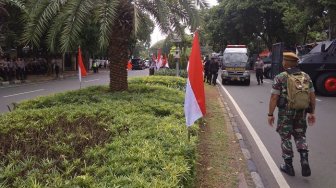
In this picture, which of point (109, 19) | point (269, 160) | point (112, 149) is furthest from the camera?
point (109, 19)

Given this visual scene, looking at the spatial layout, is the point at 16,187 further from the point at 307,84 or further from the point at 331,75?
the point at 331,75

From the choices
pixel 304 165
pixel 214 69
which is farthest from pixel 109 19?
pixel 214 69

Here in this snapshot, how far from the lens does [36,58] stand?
1425 inches

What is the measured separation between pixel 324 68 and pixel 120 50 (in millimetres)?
9228

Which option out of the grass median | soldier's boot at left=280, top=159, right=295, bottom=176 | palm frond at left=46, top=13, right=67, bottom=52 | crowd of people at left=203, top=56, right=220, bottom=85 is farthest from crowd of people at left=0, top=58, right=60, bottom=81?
soldier's boot at left=280, top=159, right=295, bottom=176

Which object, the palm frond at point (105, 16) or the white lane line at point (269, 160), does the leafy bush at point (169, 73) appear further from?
the palm frond at point (105, 16)

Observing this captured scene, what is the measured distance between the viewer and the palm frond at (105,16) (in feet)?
30.1

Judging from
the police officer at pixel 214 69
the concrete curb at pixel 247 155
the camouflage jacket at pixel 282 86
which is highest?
the camouflage jacket at pixel 282 86

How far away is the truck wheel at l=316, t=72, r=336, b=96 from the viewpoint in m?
16.3

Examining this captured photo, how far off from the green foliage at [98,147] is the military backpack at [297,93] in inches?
60.7

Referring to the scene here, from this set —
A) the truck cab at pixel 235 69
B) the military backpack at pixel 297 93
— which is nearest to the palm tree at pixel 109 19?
the military backpack at pixel 297 93

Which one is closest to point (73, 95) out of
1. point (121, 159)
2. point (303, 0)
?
point (121, 159)

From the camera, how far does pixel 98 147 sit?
5258mm

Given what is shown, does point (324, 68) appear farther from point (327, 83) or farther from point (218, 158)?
point (218, 158)
